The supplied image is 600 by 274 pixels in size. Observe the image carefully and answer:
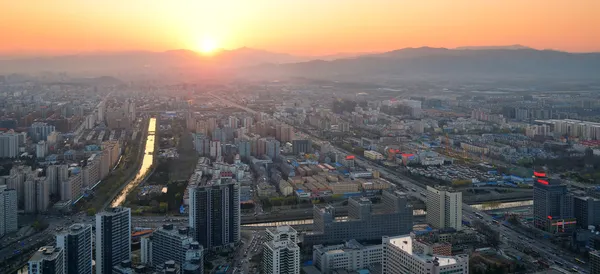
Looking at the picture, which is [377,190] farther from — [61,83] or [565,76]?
[565,76]

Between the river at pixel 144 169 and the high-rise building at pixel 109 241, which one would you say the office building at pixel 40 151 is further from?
the high-rise building at pixel 109 241

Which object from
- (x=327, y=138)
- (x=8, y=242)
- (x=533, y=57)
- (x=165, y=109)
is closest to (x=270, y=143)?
(x=327, y=138)

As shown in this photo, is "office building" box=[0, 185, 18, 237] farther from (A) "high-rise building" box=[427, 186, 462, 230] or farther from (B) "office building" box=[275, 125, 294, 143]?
(B) "office building" box=[275, 125, 294, 143]

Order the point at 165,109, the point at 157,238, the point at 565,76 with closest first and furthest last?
1. the point at 157,238
2. the point at 165,109
3. the point at 565,76

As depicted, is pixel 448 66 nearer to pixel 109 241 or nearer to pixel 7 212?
pixel 7 212

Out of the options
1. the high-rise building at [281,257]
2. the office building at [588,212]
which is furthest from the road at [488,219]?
the high-rise building at [281,257]

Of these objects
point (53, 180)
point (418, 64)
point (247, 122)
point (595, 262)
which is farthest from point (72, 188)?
point (418, 64)

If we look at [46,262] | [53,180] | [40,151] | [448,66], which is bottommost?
[46,262]

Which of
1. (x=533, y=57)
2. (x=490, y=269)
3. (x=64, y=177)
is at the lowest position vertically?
(x=490, y=269)
